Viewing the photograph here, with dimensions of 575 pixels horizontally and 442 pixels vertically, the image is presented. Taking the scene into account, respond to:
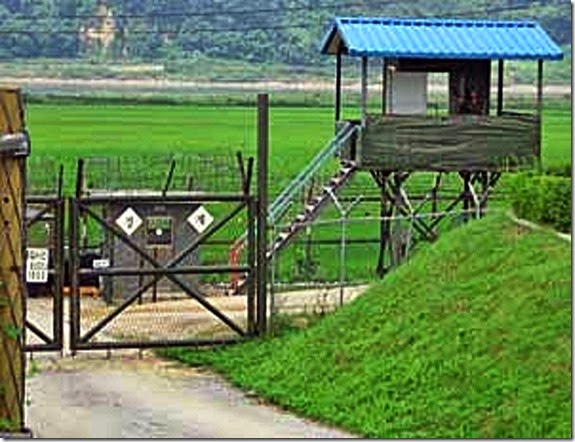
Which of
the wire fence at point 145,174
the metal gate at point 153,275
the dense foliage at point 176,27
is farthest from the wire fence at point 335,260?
the dense foliage at point 176,27

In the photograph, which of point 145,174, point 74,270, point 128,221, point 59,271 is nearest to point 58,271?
point 59,271

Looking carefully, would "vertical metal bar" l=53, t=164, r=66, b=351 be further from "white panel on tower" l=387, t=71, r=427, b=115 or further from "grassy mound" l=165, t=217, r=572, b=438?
"white panel on tower" l=387, t=71, r=427, b=115

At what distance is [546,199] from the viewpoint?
55.3 feet

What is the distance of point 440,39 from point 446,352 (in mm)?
14029

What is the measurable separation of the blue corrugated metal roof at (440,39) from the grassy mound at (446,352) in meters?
8.86

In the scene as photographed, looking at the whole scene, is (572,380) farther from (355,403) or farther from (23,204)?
A: (23,204)

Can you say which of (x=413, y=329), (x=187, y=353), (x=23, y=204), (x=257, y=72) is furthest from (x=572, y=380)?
(x=257, y=72)

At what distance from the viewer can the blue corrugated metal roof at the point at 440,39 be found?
27141 mm

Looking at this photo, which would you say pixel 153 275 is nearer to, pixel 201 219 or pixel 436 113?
pixel 201 219

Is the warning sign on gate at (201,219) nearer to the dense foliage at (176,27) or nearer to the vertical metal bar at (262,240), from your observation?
the vertical metal bar at (262,240)

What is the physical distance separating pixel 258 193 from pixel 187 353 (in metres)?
1.90

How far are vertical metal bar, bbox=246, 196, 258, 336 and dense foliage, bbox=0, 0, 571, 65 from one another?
60.9 meters

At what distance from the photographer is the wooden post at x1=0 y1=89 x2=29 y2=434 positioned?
26.8ft

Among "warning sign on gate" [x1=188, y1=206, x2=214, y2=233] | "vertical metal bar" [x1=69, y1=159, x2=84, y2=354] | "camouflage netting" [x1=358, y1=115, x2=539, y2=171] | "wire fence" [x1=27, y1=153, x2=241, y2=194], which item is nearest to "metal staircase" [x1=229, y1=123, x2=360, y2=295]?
"camouflage netting" [x1=358, y1=115, x2=539, y2=171]
